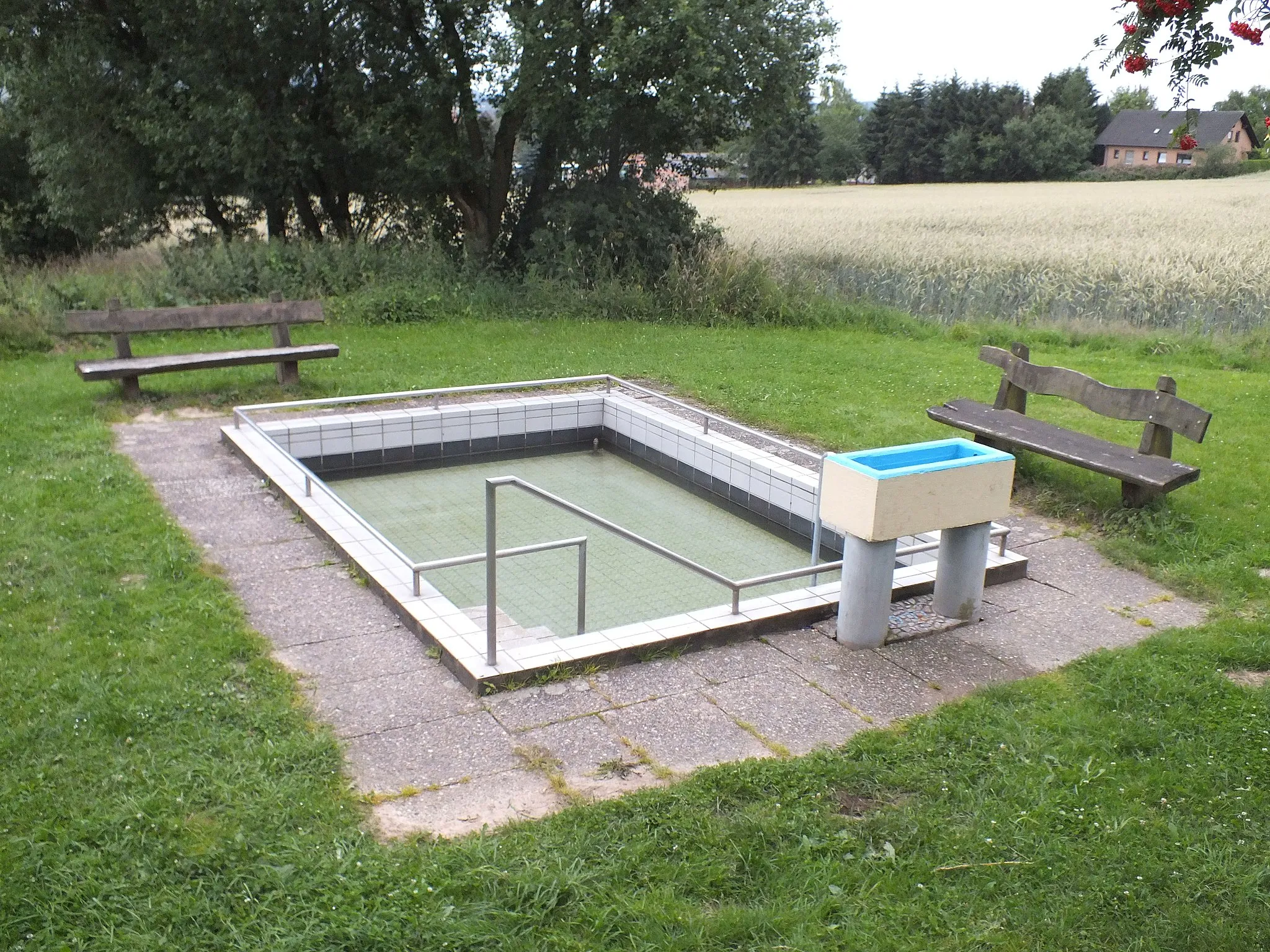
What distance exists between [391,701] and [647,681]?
1037mm

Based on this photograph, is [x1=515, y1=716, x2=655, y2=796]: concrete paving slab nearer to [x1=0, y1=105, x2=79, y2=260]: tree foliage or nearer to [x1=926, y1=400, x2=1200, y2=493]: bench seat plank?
[x1=926, y1=400, x2=1200, y2=493]: bench seat plank

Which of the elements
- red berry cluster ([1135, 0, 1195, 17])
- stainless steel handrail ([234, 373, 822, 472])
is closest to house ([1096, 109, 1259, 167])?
stainless steel handrail ([234, 373, 822, 472])

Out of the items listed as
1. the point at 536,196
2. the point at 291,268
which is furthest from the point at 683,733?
the point at 536,196

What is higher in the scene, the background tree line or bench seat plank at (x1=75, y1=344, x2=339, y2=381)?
the background tree line

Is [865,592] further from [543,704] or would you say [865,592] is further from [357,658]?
[357,658]

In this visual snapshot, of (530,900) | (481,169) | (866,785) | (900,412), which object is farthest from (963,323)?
(530,900)

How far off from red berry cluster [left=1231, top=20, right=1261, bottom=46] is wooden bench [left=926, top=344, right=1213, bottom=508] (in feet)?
11.8

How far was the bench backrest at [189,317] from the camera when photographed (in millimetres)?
9055

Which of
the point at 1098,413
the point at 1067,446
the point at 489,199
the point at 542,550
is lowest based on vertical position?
the point at 542,550

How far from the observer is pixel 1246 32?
276 centimetres

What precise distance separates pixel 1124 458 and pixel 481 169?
11326mm

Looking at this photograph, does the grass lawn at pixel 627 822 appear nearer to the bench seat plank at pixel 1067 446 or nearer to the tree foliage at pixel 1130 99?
the bench seat plank at pixel 1067 446

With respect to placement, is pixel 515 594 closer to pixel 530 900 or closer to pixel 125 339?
pixel 530 900

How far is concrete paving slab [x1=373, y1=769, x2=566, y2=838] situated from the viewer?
3.46 metres
